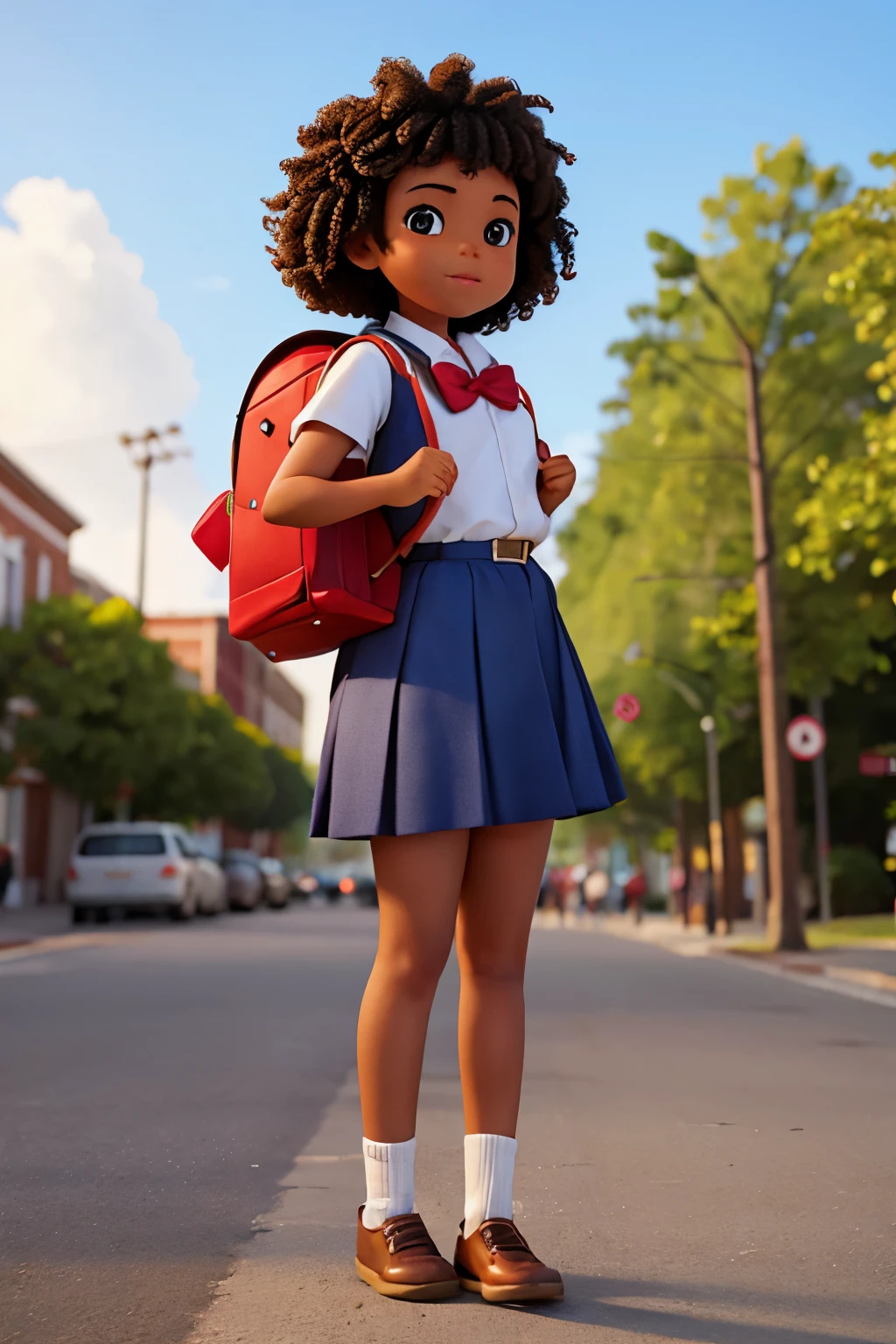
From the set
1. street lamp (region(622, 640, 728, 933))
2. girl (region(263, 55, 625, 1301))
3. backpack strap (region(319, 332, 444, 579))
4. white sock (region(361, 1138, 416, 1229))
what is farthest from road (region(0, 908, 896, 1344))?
street lamp (region(622, 640, 728, 933))

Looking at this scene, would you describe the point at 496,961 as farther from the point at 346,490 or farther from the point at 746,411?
the point at 746,411

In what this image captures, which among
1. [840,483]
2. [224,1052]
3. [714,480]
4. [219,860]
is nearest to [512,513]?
[224,1052]

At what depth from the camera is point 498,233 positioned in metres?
4.02

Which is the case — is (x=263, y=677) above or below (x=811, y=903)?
above

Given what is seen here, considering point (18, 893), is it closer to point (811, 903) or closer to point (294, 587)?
point (811, 903)

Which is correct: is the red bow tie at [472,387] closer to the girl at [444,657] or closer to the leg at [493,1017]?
the girl at [444,657]

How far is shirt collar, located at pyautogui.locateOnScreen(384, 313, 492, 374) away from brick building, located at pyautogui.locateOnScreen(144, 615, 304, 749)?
92621 mm

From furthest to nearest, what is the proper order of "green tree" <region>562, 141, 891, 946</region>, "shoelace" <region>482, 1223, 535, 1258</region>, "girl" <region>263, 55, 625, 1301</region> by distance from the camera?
"green tree" <region>562, 141, 891, 946</region> < "girl" <region>263, 55, 625, 1301</region> < "shoelace" <region>482, 1223, 535, 1258</region>

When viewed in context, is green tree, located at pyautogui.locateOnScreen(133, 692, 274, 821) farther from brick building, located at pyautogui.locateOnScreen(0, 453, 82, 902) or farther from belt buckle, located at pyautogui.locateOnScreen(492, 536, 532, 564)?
belt buckle, located at pyautogui.locateOnScreen(492, 536, 532, 564)

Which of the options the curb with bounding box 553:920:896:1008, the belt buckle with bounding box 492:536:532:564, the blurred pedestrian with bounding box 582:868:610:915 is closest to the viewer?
the belt buckle with bounding box 492:536:532:564

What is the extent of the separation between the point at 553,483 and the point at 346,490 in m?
0.65

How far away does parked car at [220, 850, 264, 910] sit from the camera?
42906mm

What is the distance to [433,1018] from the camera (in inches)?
440

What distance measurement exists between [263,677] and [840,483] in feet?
354
